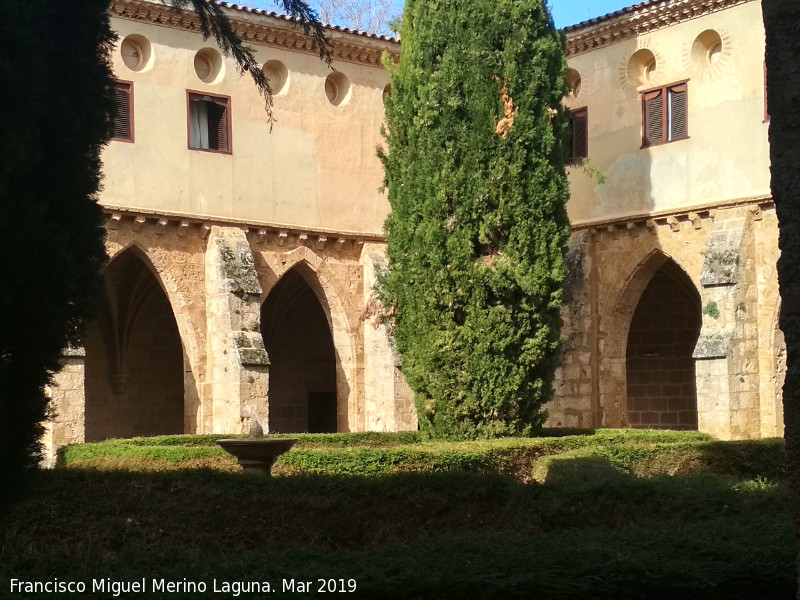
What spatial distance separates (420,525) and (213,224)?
1122 cm

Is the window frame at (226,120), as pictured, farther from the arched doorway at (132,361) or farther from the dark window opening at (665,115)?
the dark window opening at (665,115)

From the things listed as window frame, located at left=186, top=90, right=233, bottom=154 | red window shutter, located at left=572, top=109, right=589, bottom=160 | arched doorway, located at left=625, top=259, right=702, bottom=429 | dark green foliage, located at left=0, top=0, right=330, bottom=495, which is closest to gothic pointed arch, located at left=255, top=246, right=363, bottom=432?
window frame, located at left=186, top=90, right=233, bottom=154

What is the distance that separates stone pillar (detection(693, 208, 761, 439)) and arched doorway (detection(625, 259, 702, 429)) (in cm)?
380

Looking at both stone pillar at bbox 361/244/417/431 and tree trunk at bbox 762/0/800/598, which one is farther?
stone pillar at bbox 361/244/417/431

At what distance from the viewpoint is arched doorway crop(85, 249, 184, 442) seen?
2316 cm

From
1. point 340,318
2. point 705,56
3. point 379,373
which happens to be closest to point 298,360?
point 340,318

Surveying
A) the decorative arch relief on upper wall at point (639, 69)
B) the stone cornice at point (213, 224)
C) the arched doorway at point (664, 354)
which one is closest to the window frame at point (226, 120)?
the stone cornice at point (213, 224)

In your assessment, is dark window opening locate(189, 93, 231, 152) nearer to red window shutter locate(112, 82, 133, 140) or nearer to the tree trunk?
red window shutter locate(112, 82, 133, 140)

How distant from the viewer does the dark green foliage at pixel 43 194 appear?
21.7 feet

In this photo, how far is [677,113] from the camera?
2072 cm

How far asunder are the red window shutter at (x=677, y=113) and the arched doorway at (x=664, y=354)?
328 centimetres

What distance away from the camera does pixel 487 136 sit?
17938 mm

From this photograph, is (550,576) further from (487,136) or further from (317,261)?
(317,261)

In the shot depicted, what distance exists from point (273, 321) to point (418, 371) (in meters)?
7.83
